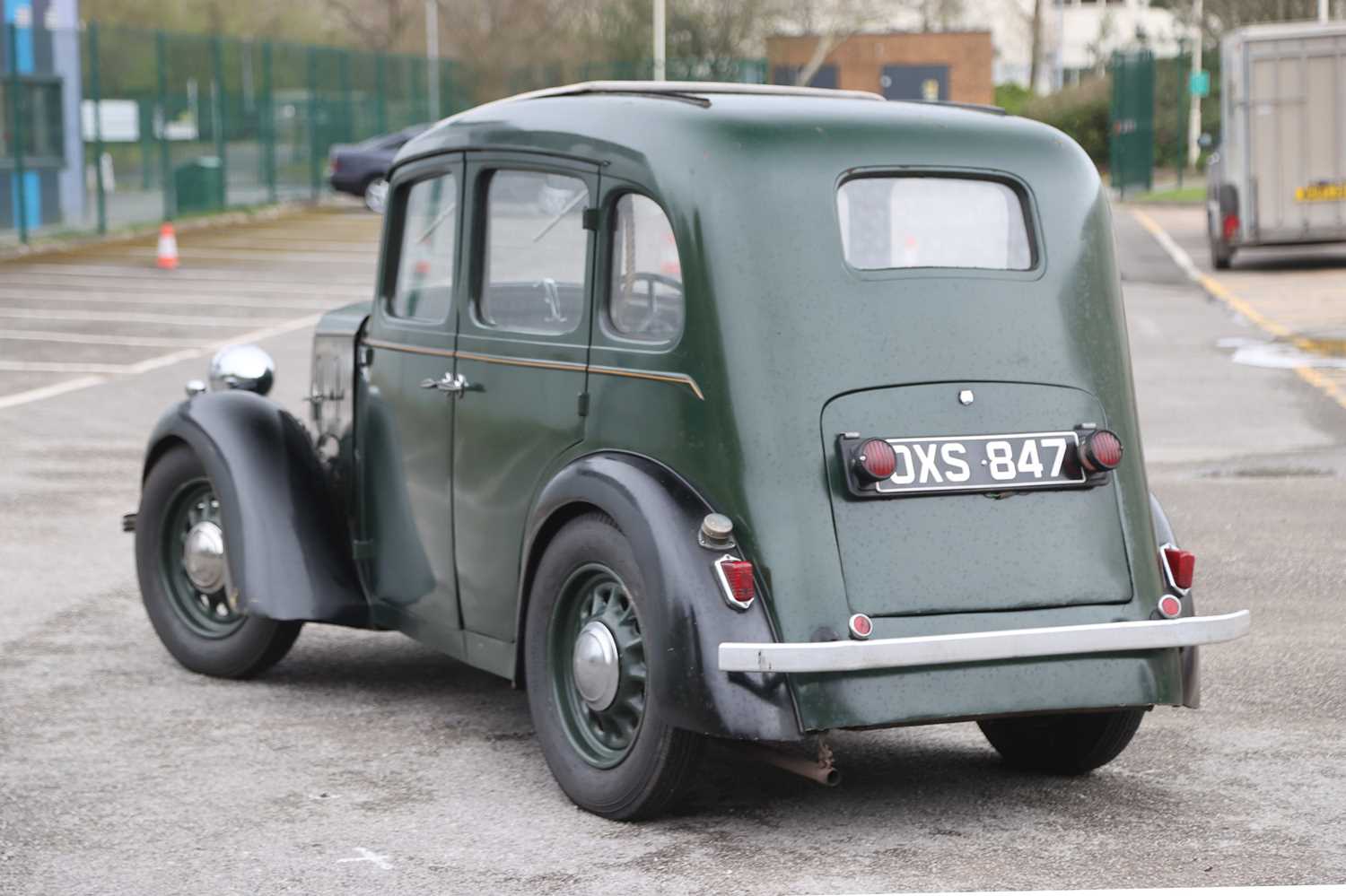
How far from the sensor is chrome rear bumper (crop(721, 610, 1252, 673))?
4660 mm

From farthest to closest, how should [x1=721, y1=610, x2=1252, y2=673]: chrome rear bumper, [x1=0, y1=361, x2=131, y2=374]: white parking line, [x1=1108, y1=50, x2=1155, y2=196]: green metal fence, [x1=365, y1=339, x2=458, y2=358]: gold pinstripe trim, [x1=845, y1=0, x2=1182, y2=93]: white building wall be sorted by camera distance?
[x1=845, y1=0, x2=1182, y2=93]: white building wall → [x1=1108, y1=50, x2=1155, y2=196]: green metal fence → [x1=0, y1=361, x2=131, y2=374]: white parking line → [x1=365, y1=339, x2=458, y2=358]: gold pinstripe trim → [x1=721, y1=610, x2=1252, y2=673]: chrome rear bumper

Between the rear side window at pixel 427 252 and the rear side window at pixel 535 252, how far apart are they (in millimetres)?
186

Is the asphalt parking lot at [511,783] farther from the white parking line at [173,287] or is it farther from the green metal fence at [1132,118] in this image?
the green metal fence at [1132,118]

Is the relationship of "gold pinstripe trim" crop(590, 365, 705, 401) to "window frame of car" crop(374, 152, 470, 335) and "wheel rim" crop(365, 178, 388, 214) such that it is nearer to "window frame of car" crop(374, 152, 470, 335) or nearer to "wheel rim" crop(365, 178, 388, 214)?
"window frame of car" crop(374, 152, 470, 335)

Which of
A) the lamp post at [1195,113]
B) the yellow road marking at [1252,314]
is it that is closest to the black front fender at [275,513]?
the yellow road marking at [1252,314]

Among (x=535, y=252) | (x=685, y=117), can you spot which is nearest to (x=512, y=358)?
(x=535, y=252)

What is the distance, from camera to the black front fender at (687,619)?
475 cm

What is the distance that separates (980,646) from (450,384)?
1.87 meters

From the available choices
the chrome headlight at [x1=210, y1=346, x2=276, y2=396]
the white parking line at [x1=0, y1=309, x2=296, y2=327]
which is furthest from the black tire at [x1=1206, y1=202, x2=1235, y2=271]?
the chrome headlight at [x1=210, y1=346, x2=276, y2=396]

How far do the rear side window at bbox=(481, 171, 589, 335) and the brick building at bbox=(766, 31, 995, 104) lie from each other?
63.6m

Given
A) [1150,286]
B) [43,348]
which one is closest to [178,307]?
[43,348]

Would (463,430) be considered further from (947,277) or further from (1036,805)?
(1036,805)

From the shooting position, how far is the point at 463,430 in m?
5.88

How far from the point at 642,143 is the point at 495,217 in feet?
2.67
